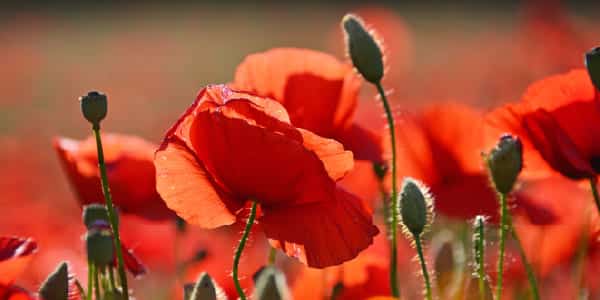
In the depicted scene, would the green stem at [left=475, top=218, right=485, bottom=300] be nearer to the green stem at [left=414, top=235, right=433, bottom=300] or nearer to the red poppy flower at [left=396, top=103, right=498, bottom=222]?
the green stem at [left=414, top=235, right=433, bottom=300]

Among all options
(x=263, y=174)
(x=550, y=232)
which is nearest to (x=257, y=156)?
(x=263, y=174)

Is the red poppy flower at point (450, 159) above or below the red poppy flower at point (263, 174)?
above

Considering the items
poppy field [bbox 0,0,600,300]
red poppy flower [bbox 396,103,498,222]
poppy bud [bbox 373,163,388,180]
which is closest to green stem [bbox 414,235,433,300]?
poppy field [bbox 0,0,600,300]

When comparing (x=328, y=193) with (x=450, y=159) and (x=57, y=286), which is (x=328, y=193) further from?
(x=450, y=159)

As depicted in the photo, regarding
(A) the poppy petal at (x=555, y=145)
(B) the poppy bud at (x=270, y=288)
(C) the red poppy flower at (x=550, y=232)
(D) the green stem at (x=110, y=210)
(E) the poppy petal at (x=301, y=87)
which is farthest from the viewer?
(C) the red poppy flower at (x=550, y=232)

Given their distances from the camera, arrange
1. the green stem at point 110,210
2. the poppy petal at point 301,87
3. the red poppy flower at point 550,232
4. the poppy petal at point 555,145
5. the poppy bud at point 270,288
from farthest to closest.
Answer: the red poppy flower at point 550,232 → the poppy petal at point 301,87 → the poppy petal at point 555,145 → the green stem at point 110,210 → the poppy bud at point 270,288

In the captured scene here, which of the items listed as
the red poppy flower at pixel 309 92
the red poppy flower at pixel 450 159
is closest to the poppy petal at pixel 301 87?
the red poppy flower at pixel 309 92

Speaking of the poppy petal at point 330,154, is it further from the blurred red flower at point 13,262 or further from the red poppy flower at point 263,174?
the blurred red flower at point 13,262
